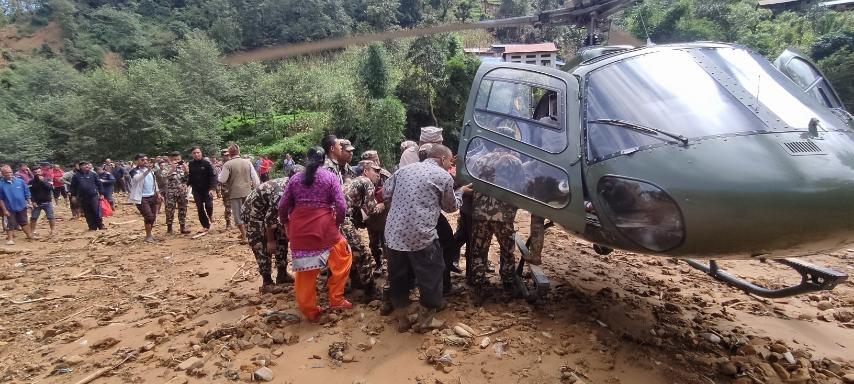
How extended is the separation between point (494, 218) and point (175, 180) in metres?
6.42

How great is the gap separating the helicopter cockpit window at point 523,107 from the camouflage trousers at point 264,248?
7.71ft

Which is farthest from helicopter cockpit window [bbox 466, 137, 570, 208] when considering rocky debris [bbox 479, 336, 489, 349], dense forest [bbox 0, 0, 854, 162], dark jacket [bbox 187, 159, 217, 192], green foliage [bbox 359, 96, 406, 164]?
green foliage [bbox 359, 96, 406, 164]

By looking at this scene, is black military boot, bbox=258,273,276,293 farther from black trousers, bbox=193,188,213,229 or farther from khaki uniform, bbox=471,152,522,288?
black trousers, bbox=193,188,213,229

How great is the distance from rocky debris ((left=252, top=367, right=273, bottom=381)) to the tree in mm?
23797

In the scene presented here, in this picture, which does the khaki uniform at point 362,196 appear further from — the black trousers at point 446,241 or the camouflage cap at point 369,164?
the black trousers at point 446,241

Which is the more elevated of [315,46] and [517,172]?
[315,46]

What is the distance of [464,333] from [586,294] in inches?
65.4

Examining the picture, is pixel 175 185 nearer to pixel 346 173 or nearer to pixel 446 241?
pixel 346 173

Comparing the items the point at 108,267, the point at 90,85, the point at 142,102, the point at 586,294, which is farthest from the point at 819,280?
the point at 90,85

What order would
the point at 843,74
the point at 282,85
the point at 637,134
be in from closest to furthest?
the point at 637,134, the point at 843,74, the point at 282,85

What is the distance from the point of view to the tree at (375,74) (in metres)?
26.3

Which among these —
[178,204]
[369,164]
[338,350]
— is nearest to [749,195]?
[338,350]

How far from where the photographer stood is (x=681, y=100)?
3043 millimetres

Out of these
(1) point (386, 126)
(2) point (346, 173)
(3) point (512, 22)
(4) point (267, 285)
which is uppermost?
(3) point (512, 22)
